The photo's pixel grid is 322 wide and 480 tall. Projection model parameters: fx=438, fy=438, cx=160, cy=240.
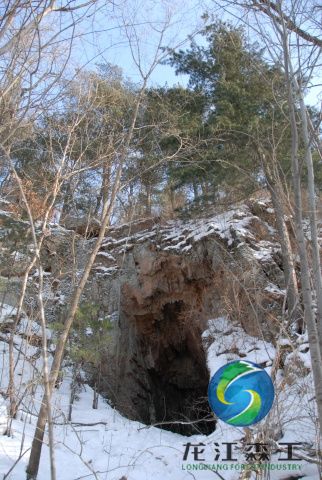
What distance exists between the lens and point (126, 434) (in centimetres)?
759

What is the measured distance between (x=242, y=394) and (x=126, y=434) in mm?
4348

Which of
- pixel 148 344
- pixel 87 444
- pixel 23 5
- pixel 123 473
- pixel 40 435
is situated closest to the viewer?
pixel 23 5

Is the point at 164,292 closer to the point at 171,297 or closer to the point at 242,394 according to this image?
the point at 171,297

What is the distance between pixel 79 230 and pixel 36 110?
9.88 m

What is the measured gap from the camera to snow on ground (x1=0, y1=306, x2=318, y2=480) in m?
4.93

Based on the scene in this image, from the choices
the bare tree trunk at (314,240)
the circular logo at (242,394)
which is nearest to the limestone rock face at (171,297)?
the circular logo at (242,394)

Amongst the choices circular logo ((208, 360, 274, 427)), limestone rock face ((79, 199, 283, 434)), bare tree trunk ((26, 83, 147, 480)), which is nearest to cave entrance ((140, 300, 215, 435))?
limestone rock face ((79, 199, 283, 434))

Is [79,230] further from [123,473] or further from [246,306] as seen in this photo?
[123,473]

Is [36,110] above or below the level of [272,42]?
below

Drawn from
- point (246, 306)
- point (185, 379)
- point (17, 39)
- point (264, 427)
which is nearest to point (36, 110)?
point (17, 39)

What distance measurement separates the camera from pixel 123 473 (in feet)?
19.3

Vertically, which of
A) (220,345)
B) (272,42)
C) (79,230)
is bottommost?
(220,345)

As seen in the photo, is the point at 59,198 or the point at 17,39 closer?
the point at 17,39

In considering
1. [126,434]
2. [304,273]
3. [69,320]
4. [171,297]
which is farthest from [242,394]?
[171,297]
